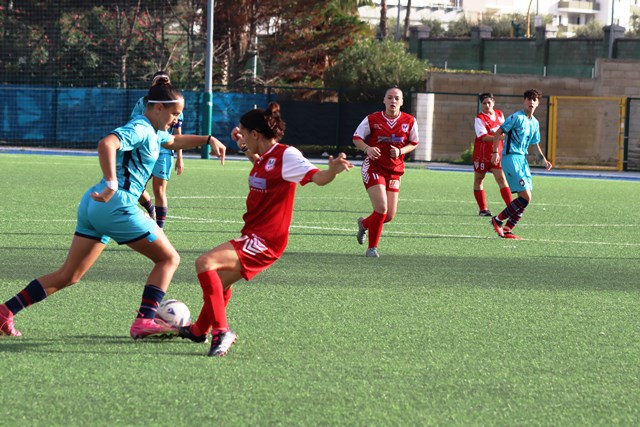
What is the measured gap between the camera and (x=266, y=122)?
6922mm

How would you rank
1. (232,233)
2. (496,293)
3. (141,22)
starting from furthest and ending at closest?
1. (141,22)
2. (232,233)
3. (496,293)

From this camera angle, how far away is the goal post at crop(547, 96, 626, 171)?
1501 inches

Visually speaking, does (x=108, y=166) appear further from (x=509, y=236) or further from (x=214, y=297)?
(x=509, y=236)

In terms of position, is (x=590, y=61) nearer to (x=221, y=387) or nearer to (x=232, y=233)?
(x=232, y=233)

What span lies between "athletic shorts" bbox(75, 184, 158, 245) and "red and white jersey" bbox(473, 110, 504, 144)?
40.8 feet

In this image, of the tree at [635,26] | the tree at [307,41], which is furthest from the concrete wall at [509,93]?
the tree at [635,26]

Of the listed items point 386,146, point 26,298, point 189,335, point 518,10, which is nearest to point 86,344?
point 26,298

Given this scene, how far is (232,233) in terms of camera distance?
46.2 feet

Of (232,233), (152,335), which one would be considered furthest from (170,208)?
(152,335)

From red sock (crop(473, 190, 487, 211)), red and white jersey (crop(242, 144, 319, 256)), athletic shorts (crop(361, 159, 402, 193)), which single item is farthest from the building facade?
red and white jersey (crop(242, 144, 319, 256))

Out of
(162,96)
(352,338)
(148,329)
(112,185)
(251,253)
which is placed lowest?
(352,338)

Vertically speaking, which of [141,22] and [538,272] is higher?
[141,22]

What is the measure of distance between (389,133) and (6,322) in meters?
6.83

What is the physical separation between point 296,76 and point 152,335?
41.1m
